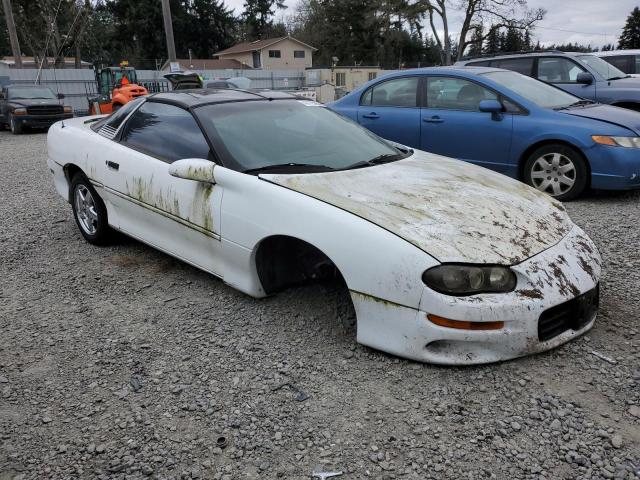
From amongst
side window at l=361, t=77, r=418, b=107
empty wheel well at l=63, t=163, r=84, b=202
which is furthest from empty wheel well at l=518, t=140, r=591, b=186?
empty wheel well at l=63, t=163, r=84, b=202

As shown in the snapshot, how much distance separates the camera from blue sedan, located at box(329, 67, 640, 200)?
5.59 m

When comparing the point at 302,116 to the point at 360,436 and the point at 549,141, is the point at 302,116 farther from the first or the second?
the point at 549,141

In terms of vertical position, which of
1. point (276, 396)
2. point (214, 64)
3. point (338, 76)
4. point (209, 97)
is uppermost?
point (214, 64)

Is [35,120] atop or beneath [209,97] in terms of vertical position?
beneath

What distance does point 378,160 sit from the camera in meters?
3.67

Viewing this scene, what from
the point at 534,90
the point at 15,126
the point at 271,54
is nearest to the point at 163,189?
the point at 534,90

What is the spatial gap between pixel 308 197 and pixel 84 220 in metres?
2.78

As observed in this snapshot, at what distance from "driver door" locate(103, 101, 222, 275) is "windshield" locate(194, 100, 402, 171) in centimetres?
17

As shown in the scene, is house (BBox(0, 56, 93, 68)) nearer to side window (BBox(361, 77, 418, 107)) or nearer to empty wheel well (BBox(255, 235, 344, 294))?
side window (BBox(361, 77, 418, 107))

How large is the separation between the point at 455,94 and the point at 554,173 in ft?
4.84

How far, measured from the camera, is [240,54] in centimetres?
5578

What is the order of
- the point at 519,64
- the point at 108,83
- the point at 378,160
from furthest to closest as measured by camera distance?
1. the point at 108,83
2. the point at 519,64
3. the point at 378,160

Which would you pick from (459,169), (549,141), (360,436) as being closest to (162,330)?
(360,436)

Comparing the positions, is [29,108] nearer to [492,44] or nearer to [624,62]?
[624,62]
